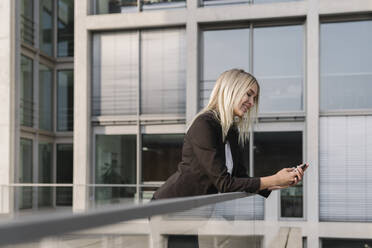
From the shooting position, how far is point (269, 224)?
3.51m

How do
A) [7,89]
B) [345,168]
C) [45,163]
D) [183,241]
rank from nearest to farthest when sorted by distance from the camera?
1. [183,241]
2. [345,168]
3. [7,89]
4. [45,163]

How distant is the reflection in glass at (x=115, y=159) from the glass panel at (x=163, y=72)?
101 cm

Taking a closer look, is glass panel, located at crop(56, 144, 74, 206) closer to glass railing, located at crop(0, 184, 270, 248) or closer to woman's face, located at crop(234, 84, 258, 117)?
glass railing, located at crop(0, 184, 270, 248)

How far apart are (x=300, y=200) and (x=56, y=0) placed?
10984mm

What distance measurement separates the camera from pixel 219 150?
2.32 metres

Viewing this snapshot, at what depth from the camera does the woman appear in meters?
2.27

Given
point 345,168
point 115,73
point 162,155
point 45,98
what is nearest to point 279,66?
point 345,168

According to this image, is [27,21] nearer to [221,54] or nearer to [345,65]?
[221,54]

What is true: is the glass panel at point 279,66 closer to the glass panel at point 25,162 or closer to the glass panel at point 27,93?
the glass panel at point 25,162

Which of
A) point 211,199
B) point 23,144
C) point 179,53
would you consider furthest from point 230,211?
point 23,144

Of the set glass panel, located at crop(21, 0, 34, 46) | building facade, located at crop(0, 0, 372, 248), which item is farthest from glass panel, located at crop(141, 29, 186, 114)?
glass panel, located at crop(21, 0, 34, 46)

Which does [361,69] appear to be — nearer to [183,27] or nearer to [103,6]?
[183,27]

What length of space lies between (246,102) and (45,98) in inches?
565

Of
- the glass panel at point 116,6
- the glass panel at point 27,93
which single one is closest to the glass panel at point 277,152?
the glass panel at point 116,6
